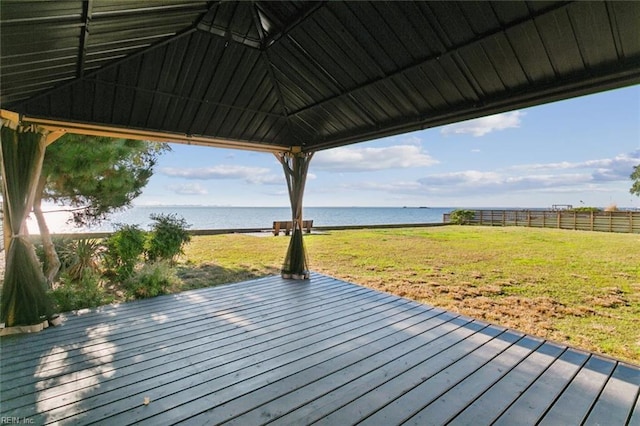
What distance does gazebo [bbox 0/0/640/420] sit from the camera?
2.08 metres

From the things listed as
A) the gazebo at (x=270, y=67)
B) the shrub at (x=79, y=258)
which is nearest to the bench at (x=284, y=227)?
the shrub at (x=79, y=258)

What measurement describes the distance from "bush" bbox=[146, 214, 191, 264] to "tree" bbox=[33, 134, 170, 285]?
30.9 inches

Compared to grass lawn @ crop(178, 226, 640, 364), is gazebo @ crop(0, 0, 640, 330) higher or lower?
higher

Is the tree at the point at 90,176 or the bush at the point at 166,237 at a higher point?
the tree at the point at 90,176

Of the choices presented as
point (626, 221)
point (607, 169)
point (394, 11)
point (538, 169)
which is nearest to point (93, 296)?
point (394, 11)

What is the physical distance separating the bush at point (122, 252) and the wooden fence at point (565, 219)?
53.3ft

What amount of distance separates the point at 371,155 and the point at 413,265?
25132 millimetres

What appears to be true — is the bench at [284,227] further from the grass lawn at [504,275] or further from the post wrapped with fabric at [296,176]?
the post wrapped with fabric at [296,176]

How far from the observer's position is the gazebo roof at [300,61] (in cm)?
206

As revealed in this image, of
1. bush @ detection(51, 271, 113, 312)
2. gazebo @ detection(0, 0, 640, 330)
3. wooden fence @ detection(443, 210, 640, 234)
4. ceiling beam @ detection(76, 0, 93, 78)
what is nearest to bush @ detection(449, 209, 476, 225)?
wooden fence @ detection(443, 210, 640, 234)

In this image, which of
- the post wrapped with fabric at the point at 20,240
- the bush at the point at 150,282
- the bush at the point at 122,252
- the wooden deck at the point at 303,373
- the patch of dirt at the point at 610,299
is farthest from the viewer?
the bush at the point at 122,252

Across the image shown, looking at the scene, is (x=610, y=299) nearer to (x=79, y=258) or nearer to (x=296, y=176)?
(x=296, y=176)

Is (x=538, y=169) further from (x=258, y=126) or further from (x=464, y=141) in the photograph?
(x=258, y=126)

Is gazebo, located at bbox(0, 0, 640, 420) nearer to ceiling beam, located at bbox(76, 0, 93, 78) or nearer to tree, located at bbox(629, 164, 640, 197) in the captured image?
ceiling beam, located at bbox(76, 0, 93, 78)
